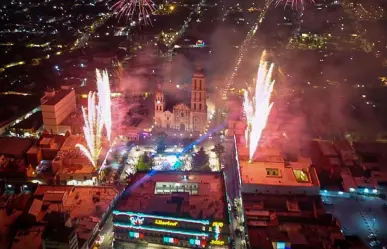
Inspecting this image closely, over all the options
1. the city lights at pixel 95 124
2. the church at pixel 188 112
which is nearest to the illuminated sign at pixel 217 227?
the city lights at pixel 95 124

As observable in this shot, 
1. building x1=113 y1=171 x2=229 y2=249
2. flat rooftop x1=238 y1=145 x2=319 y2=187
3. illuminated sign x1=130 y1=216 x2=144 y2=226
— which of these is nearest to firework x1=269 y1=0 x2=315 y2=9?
flat rooftop x1=238 y1=145 x2=319 y2=187

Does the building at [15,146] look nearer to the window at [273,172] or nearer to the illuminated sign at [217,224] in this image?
the illuminated sign at [217,224]

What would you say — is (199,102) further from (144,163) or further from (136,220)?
(136,220)

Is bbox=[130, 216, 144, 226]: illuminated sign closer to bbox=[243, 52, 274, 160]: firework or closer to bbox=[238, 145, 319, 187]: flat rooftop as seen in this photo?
bbox=[238, 145, 319, 187]: flat rooftop

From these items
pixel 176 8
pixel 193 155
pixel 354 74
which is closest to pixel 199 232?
pixel 193 155

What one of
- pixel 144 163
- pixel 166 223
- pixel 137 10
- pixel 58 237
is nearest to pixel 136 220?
pixel 166 223

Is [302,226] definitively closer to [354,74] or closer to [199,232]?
[199,232]
